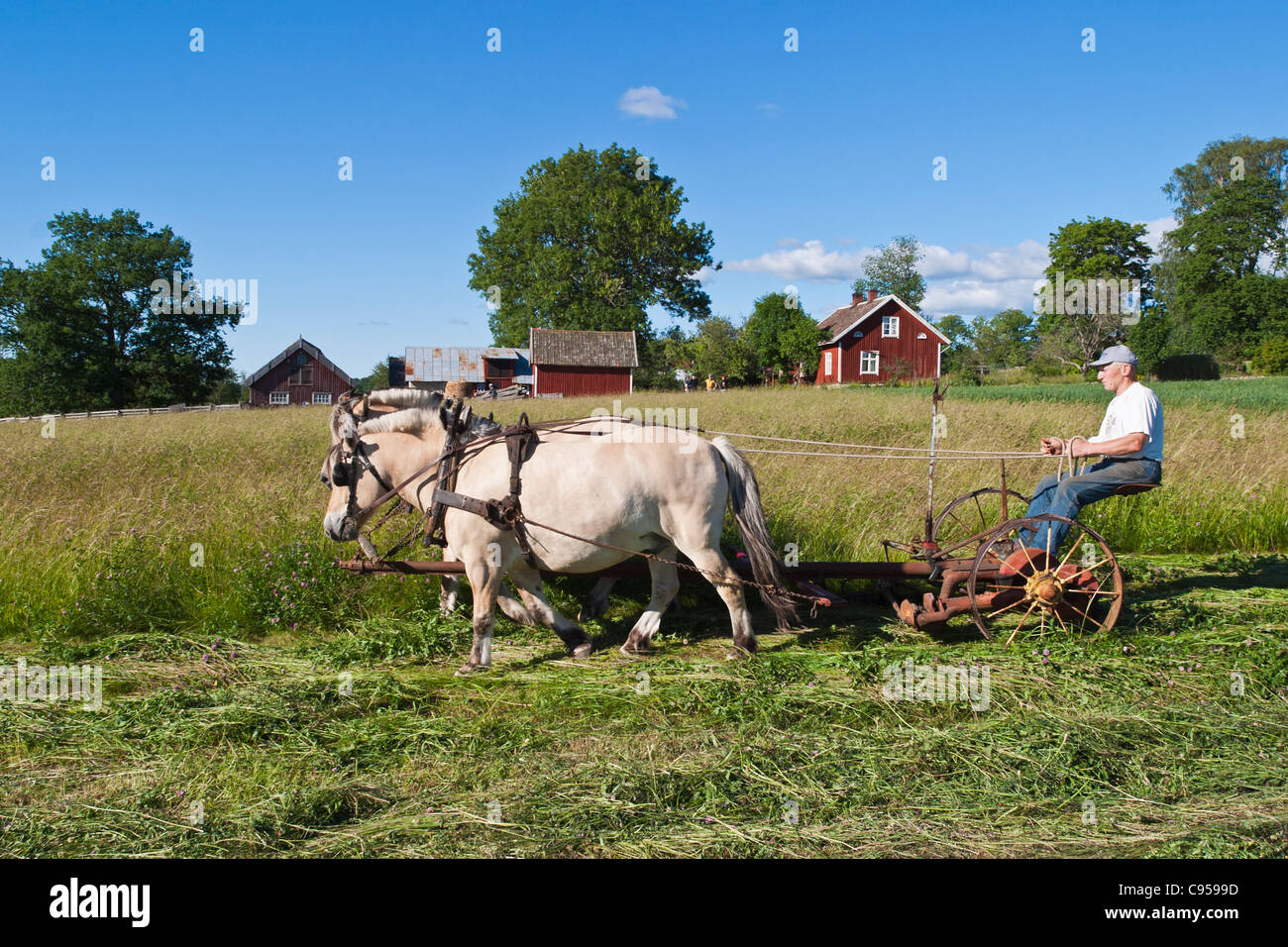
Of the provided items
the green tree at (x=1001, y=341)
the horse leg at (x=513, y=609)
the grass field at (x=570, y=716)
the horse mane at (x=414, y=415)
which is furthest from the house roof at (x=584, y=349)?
the horse leg at (x=513, y=609)

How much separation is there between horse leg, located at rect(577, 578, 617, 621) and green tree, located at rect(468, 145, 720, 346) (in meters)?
51.6

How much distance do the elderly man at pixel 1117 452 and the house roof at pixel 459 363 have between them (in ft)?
166

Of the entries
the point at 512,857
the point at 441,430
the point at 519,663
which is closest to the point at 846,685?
the point at 519,663

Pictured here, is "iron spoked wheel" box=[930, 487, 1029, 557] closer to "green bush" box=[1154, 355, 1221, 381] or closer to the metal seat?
the metal seat

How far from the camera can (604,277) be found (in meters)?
57.1

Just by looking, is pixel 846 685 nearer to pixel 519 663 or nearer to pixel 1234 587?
pixel 519 663

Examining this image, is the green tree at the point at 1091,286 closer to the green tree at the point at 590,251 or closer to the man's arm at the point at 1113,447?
the green tree at the point at 590,251

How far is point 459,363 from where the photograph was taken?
56.0 m

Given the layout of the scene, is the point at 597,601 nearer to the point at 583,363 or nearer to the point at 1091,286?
the point at 583,363

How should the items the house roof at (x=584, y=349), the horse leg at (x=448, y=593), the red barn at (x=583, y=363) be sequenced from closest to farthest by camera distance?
the horse leg at (x=448, y=593) → the house roof at (x=584, y=349) → the red barn at (x=583, y=363)

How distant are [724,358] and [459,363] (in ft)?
64.4

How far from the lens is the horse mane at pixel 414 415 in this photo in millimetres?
5426

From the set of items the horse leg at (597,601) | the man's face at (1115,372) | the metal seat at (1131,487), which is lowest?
the horse leg at (597,601)

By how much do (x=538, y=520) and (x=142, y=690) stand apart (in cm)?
254
